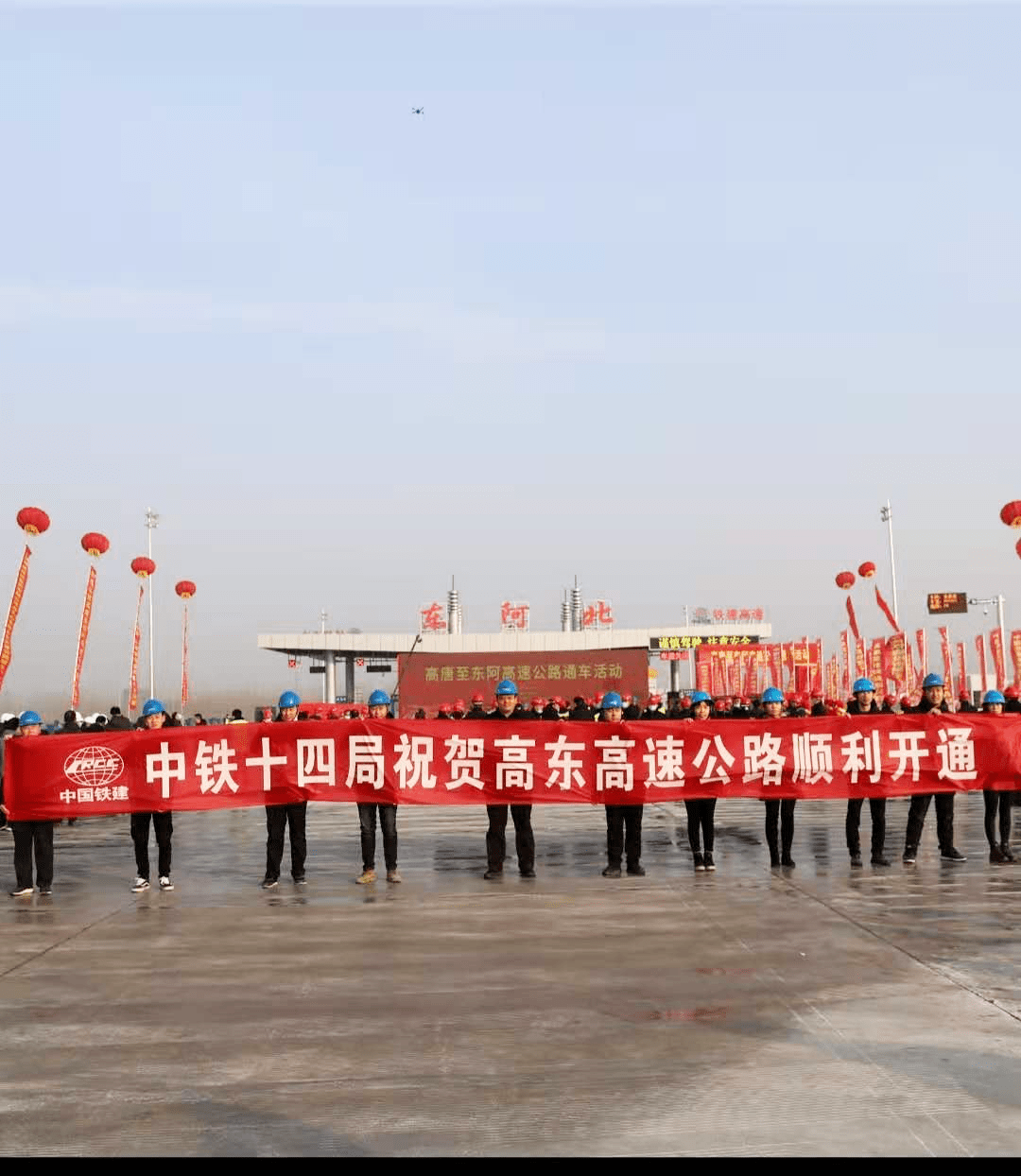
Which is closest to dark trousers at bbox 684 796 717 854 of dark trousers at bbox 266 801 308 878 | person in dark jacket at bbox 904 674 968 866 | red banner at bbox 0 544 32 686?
person in dark jacket at bbox 904 674 968 866

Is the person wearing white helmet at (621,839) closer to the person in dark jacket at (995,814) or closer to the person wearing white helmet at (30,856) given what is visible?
the person in dark jacket at (995,814)

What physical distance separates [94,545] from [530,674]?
3428 centimetres

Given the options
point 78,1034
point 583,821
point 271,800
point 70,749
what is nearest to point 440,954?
point 78,1034

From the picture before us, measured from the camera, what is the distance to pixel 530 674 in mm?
70938

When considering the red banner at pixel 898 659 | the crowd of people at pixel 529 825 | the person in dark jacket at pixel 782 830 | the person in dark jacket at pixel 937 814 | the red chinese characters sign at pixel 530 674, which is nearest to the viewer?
the crowd of people at pixel 529 825

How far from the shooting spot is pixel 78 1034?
23.8 feet

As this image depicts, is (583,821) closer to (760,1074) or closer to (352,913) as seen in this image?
(352,913)

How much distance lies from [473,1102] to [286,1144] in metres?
0.88

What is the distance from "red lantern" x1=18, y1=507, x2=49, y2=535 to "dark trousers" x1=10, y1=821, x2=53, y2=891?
63.6 ft

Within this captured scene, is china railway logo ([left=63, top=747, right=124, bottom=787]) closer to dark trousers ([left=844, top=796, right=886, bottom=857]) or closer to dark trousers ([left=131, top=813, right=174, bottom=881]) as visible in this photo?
dark trousers ([left=131, top=813, right=174, bottom=881])

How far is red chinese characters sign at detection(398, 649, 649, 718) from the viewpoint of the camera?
2682 inches

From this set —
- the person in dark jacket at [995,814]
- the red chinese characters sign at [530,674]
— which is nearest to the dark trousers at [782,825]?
the person in dark jacket at [995,814]

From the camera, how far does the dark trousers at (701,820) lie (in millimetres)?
14234

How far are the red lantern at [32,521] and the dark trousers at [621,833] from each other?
21.7 metres
